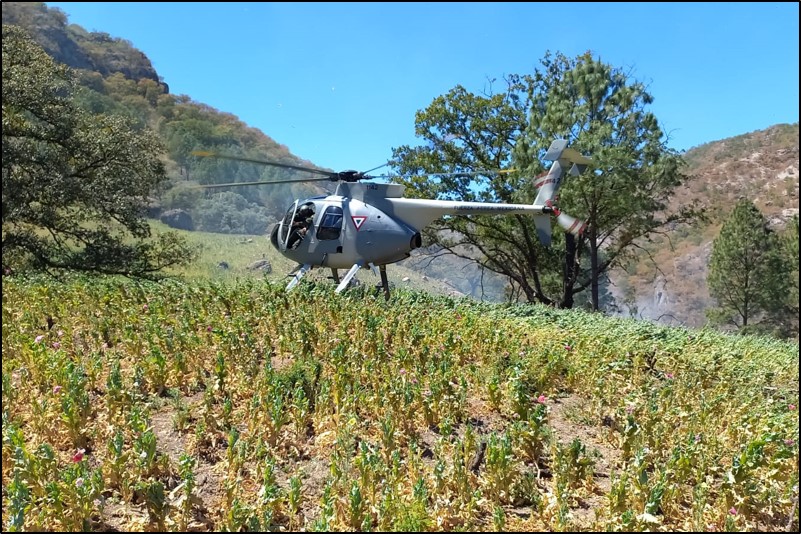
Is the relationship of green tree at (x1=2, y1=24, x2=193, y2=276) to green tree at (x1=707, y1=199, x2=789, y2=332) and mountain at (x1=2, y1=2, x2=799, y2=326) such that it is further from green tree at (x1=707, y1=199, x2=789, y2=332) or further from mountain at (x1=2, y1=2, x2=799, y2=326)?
mountain at (x1=2, y1=2, x2=799, y2=326)

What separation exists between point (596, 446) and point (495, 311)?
6.24m

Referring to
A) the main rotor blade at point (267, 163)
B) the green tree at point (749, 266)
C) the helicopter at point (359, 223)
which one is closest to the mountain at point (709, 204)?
the green tree at point (749, 266)

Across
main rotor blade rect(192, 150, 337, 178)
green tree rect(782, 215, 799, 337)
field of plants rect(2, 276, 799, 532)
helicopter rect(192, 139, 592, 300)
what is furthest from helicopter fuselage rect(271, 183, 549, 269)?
green tree rect(782, 215, 799, 337)

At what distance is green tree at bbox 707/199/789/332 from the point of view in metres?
35.5

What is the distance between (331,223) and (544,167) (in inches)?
459

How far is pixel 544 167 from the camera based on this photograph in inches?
808

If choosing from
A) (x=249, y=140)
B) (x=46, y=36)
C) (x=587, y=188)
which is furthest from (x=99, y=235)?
(x=46, y=36)

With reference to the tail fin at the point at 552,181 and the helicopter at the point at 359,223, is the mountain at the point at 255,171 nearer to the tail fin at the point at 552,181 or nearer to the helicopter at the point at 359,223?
the tail fin at the point at 552,181

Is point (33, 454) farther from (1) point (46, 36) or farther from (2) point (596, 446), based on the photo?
(1) point (46, 36)

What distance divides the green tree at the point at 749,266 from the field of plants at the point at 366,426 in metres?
33.7

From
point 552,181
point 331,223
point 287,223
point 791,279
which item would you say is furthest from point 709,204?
point 287,223

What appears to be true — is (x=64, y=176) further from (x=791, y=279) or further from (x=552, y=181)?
(x=791, y=279)

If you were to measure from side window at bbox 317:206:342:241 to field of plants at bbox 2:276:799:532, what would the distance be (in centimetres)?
424

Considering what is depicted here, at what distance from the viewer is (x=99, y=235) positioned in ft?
58.6
